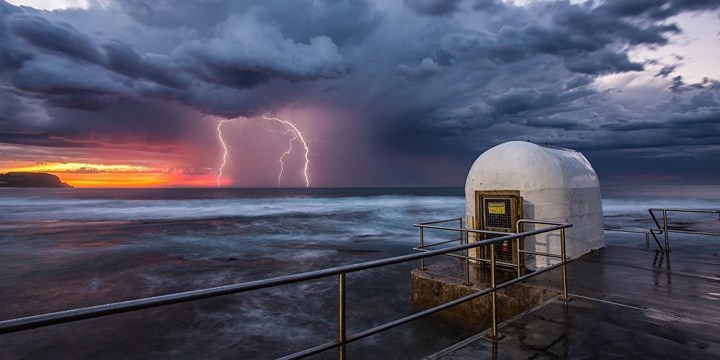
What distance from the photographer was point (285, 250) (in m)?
23.5

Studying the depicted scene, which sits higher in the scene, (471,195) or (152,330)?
(471,195)

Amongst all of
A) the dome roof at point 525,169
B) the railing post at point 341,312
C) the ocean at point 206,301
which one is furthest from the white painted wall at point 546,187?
the railing post at point 341,312

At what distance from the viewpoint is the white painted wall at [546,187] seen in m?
9.72

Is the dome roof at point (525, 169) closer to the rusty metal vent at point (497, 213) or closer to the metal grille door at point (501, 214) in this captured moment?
the metal grille door at point (501, 214)

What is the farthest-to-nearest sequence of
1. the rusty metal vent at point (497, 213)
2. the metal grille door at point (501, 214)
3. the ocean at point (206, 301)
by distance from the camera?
the rusty metal vent at point (497, 213) < the metal grille door at point (501, 214) < the ocean at point (206, 301)

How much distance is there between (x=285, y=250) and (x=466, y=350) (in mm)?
20796

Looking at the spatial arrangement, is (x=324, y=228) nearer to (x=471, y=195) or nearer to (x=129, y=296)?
(x=129, y=296)

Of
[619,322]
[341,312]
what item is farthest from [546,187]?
[341,312]

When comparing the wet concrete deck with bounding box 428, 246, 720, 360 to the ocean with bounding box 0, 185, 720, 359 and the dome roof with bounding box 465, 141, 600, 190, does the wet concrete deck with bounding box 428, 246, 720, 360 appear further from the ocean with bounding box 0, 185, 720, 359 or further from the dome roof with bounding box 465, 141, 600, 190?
the ocean with bounding box 0, 185, 720, 359

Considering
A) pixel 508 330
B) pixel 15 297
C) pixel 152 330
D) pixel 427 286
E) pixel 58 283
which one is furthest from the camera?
pixel 58 283

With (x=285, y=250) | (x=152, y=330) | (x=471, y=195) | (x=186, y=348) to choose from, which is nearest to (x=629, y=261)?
(x=471, y=195)

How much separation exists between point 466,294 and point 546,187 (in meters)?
3.74

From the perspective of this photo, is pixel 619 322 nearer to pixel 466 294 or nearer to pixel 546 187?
pixel 466 294

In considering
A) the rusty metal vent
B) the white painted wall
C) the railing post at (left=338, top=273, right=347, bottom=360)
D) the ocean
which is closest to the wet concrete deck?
the railing post at (left=338, top=273, right=347, bottom=360)
